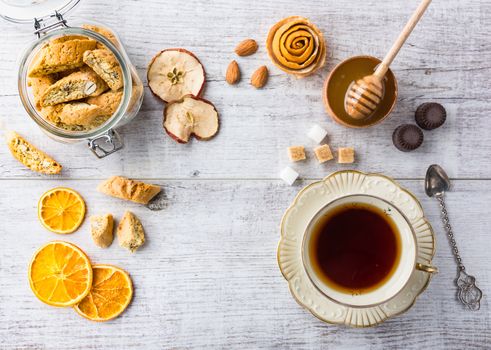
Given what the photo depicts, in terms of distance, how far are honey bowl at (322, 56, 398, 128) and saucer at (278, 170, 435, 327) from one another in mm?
121

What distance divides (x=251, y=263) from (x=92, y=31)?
0.62m

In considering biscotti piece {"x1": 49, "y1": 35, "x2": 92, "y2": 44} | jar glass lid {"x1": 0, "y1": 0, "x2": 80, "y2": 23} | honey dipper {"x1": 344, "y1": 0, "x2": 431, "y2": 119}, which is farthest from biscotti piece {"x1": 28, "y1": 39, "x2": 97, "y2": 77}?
honey dipper {"x1": 344, "y1": 0, "x2": 431, "y2": 119}

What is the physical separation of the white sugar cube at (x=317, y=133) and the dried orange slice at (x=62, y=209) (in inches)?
21.8

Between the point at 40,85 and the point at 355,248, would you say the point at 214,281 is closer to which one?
the point at 355,248

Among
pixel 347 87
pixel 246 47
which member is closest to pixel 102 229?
pixel 246 47

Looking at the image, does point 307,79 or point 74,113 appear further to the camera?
point 307,79

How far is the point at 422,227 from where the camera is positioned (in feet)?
3.97

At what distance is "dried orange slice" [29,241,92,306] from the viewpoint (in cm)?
128

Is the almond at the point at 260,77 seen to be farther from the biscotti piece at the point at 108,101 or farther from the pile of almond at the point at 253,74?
the biscotti piece at the point at 108,101

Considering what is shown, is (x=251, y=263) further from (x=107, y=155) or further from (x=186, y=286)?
(x=107, y=155)

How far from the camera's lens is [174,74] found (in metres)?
1.26

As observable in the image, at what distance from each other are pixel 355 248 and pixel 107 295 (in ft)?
1.90

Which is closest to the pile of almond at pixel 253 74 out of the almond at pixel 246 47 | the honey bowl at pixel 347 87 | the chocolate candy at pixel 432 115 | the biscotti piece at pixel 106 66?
the almond at pixel 246 47

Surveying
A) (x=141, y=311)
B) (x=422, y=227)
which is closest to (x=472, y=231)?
(x=422, y=227)
